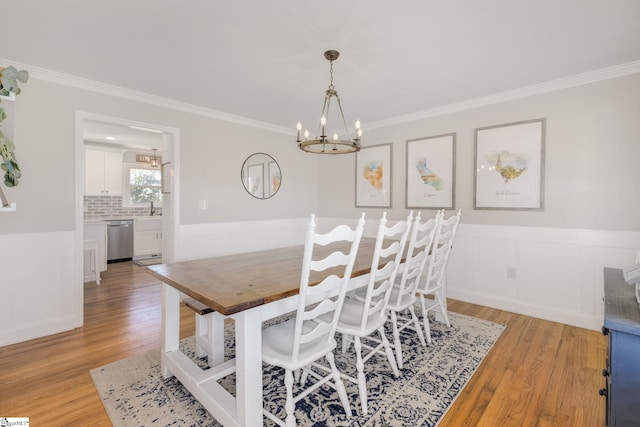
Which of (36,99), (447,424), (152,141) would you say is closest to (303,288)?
(447,424)

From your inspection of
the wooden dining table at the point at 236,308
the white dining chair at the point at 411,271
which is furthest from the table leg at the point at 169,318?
the white dining chair at the point at 411,271

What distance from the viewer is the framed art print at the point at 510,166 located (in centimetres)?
294

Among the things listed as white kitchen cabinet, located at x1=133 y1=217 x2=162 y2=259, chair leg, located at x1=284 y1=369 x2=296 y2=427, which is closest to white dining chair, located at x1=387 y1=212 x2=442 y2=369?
chair leg, located at x1=284 y1=369 x2=296 y2=427

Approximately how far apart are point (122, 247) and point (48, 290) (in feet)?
10.7

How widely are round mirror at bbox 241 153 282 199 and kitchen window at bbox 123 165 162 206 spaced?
3.08m

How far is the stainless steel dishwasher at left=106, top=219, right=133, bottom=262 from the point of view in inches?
217

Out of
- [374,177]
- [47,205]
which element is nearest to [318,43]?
[374,177]

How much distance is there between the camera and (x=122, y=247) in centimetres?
562

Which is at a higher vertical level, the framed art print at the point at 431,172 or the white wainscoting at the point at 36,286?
the framed art print at the point at 431,172

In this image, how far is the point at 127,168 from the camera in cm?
606

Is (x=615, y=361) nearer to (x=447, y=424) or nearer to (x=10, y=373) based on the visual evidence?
(x=447, y=424)

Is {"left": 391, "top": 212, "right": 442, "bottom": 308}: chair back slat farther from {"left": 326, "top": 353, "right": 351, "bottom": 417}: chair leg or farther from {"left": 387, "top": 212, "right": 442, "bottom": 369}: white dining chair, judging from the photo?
{"left": 326, "top": 353, "right": 351, "bottom": 417}: chair leg

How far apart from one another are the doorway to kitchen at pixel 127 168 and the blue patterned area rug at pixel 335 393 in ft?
4.39

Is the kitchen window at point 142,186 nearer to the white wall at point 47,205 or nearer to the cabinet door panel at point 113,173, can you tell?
the cabinet door panel at point 113,173
